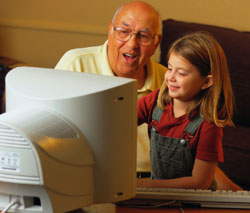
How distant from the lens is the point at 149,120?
150 cm

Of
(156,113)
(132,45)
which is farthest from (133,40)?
(156,113)

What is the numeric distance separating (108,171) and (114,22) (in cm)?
76

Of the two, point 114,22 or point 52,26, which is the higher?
point 52,26

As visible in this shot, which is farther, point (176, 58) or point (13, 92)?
point (176, 58)

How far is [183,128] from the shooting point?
1390 millimetres

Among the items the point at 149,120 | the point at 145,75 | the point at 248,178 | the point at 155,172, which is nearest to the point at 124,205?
the point at 155,172

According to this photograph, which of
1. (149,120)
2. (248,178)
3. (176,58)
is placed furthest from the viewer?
(248,178)

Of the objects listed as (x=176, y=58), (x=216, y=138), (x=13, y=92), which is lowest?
(x=216, y=138)

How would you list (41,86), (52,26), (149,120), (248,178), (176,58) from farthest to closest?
(52,26), (248,178), (149,120), (176,58), (41,86)

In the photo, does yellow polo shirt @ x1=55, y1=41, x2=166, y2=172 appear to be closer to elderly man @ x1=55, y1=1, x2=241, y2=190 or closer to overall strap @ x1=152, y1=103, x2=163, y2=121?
elderly man @ x1=55, y1=1, x2=241, y2=190

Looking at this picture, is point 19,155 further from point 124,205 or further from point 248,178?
point 248,178

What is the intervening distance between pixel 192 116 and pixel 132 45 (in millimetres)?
374

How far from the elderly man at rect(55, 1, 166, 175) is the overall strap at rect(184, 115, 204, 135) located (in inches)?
10.6

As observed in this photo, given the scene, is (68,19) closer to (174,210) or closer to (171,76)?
(171,76)
